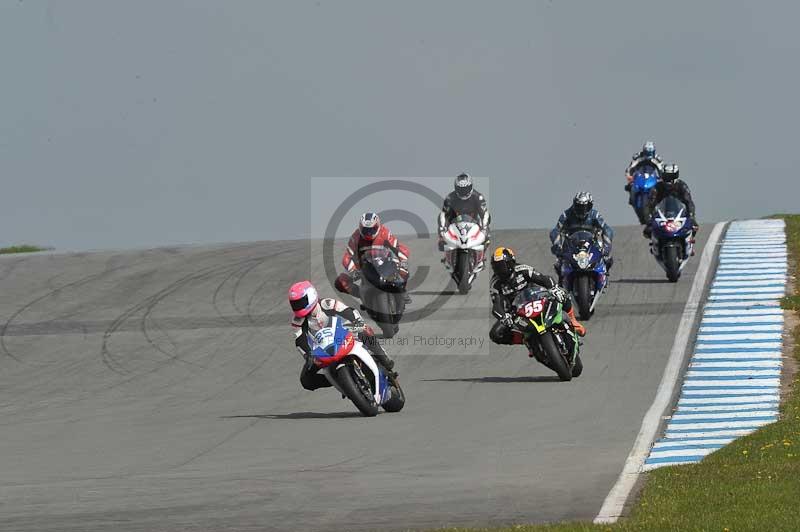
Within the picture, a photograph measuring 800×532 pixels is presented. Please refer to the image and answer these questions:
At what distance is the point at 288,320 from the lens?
26.0 m

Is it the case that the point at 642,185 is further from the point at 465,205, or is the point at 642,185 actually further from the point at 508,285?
the point at 508,285

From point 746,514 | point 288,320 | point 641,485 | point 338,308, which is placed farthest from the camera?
point 288,320

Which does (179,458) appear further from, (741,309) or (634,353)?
(741,309)

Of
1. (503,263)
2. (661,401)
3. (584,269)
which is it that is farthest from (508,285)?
(584,269)

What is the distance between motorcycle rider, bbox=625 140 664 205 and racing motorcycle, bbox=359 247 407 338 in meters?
9.83

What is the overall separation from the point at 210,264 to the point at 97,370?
34.6 feet

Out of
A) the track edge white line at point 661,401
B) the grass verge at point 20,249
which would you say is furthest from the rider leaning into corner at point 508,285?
the grass verge at point 20,249

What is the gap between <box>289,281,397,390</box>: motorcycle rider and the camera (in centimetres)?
1594

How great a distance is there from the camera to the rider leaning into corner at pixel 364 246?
2239 centimetres

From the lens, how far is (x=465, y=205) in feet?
87.1

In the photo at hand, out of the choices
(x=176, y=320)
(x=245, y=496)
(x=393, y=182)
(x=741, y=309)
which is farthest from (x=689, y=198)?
(x=245, y=496)

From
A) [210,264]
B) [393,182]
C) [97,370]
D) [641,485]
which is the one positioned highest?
[641,485]

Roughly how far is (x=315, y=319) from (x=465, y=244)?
1014cm

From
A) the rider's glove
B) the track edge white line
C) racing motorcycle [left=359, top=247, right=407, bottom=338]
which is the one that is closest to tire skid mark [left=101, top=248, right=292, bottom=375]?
racing motorcycle [left=359, top=247, right=407, bottom=338]
